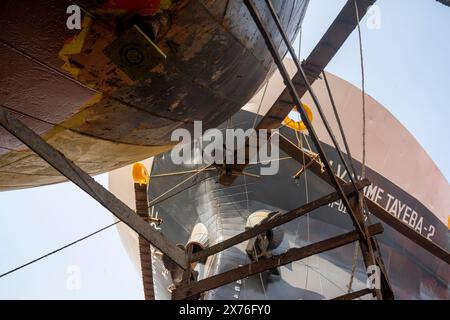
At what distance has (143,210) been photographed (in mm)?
5672

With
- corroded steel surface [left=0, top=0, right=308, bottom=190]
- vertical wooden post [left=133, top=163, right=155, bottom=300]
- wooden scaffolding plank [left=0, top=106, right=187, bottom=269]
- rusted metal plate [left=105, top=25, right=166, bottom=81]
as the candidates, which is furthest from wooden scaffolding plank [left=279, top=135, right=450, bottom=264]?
rusted metal plate [left=105, top=25, right=166, bottom=81]

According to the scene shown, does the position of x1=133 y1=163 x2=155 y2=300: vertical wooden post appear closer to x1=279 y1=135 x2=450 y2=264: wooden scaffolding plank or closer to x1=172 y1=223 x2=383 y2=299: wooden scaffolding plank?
x1=172 y1=223 x2=383 y2=299: wooden scaffolding plank

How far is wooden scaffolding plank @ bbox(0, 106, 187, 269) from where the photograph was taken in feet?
7.88

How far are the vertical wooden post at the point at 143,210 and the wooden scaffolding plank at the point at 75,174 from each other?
70.8 inches

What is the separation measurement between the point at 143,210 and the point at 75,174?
10.1 ft

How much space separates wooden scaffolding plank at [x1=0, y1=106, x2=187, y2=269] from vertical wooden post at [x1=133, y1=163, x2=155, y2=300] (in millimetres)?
1798

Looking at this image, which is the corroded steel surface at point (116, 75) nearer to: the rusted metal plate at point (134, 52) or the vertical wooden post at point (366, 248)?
the rusted metal plate at point (134, 52)

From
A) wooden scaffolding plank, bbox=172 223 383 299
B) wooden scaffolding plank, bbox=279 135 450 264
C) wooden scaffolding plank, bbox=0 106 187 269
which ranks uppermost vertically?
wooden scaffolding plank, bbox=279 135 450 264

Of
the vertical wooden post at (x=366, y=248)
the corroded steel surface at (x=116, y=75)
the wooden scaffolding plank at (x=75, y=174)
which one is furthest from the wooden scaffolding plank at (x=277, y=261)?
the corroded steel surface at (x=116, y=75)

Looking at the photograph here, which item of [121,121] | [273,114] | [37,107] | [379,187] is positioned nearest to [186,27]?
[121,121]

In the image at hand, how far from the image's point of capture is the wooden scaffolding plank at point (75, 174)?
7.88ft

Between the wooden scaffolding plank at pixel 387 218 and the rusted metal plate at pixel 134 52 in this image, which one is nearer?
the rusted metal plate at pixel 134 52

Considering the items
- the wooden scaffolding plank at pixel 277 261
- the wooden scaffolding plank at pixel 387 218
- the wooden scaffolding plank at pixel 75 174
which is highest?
the wooden scaffolding plank at pixel 387 218

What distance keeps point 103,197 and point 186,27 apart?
126 centimetres
